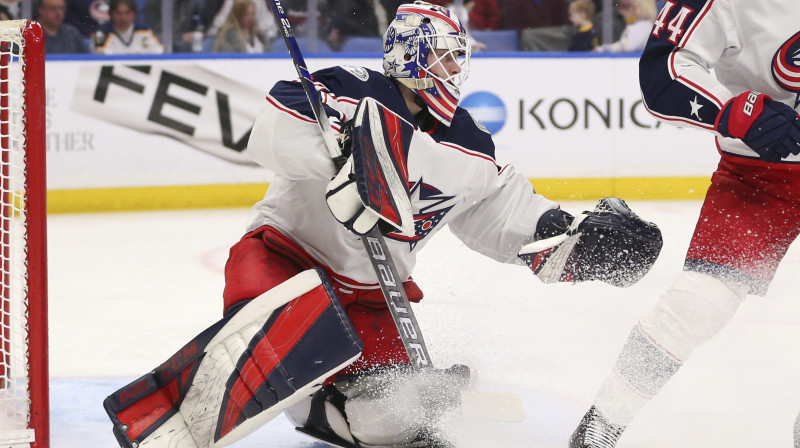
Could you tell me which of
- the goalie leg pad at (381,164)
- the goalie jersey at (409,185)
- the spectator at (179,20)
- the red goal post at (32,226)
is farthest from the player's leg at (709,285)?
the spectator at (179,20)

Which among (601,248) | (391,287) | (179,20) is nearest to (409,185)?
(391,287)

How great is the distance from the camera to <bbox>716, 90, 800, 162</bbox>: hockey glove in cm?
175

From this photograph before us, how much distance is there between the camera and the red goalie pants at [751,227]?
1.85m

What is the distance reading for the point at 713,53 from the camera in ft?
6.23

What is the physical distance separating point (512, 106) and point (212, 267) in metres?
2.14

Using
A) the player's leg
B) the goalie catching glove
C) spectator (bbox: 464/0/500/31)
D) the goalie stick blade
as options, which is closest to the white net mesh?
the goalie stick blade

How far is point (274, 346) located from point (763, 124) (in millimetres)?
908

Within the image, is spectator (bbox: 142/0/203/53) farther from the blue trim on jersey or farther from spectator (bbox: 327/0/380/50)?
the blue trim on jersey

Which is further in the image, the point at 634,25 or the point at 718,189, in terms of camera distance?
the point at 634,25

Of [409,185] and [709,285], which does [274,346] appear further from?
[709,285]

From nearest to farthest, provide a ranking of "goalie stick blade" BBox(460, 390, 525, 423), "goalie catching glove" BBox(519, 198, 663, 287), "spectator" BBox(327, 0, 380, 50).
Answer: "goalie catching glove" BBox(519, 198, 663, 287), "goalie stick blade" BBox(460, 390, 525, 423), "spectator" BBox(327, 0, 380, 50)

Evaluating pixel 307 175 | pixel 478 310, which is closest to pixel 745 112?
pixel 307 175

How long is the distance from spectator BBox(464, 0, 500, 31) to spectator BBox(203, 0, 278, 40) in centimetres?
107

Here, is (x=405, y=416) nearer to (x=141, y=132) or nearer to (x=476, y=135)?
(x=476, y=135)
